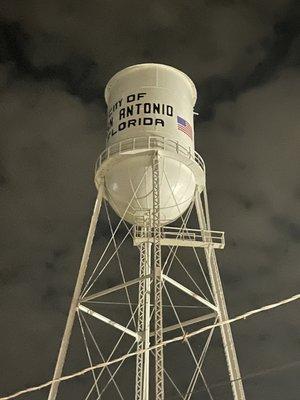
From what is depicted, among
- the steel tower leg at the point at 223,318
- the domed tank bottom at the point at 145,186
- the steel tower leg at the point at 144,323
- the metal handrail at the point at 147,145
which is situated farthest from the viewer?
the domed tank bottom at the point at 145,186

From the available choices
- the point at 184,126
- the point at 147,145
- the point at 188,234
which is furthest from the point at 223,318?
the point at 184,126

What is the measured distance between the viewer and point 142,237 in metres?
18.9

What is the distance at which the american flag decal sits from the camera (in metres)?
18.9

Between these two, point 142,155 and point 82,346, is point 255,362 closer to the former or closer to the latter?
point 82,346

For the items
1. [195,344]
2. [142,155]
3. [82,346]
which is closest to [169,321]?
[195,344]

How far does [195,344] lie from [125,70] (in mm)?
14972

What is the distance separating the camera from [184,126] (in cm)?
1909

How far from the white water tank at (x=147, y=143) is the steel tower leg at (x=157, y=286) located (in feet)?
1.93

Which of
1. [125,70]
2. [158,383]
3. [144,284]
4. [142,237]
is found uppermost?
[125,70]

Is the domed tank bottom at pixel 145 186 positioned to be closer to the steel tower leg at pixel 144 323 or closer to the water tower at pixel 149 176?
the water tower at pixel 149 176

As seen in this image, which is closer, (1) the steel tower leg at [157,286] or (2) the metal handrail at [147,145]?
(1) the steel tower leg at [157,286]

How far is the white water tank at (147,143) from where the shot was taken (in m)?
18.2

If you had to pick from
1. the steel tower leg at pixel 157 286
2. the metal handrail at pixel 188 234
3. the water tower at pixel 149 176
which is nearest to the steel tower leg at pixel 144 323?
the water tower at pixel 149 176

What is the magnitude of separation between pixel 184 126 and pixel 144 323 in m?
5.98
